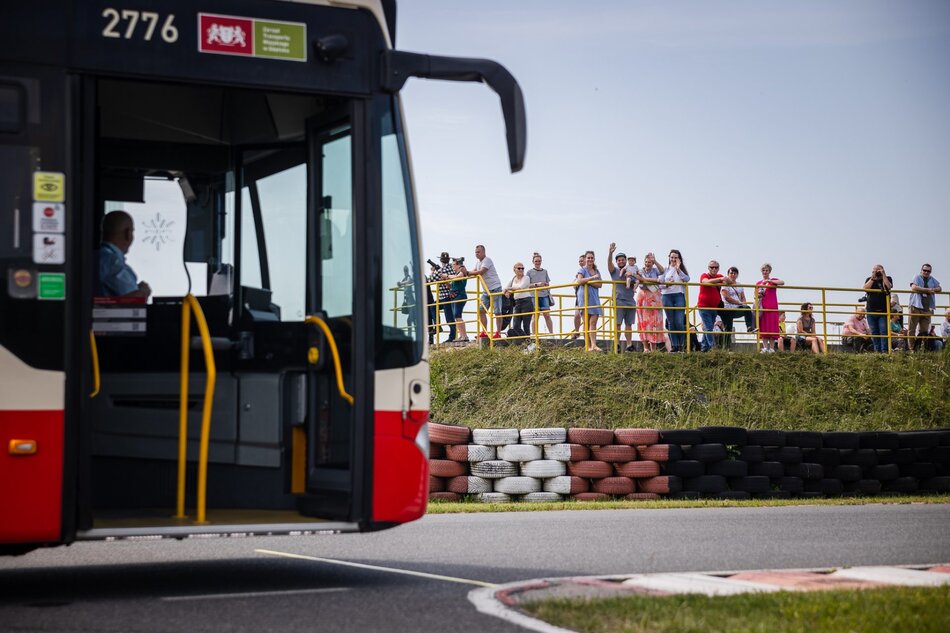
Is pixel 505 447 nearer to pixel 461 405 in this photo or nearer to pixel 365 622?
pixel 461 405

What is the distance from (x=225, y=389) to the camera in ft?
27.5

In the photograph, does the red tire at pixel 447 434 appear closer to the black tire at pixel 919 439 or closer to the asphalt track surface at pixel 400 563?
the asphalt track surface at pixel 400 563

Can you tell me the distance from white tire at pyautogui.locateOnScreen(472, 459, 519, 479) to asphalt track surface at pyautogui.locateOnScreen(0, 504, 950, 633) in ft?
6.28

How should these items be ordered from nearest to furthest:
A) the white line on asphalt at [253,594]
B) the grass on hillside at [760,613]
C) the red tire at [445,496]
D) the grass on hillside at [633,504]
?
1. the grass on hillside at [760,613]
2. the white line on asphalt at [253,594]
3. the grass on hillside at [633,504]
4. the red tire at [445,496]

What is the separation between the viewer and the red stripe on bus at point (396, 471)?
302 inches

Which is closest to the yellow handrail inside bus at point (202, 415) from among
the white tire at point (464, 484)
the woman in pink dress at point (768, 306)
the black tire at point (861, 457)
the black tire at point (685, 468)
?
the white tire at point (464, 484)

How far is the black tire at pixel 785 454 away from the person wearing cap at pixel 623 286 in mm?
5769

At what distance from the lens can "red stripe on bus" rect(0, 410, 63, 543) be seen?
683 cm

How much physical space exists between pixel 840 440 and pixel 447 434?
583 centimetres

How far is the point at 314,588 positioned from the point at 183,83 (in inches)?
122

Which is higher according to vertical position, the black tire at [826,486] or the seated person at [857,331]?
the seated person at [857,331]

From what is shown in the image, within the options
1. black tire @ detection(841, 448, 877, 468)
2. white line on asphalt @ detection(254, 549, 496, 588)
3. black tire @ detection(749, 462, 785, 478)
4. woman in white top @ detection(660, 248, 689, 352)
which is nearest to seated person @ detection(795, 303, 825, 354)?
woman in white top @ detection(660, 248, 689, 352)

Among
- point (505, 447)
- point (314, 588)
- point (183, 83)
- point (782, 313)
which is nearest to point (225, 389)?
point (314, 588)

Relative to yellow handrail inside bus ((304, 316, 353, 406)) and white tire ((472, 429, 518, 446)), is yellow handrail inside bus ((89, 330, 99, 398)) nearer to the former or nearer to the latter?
yellow handrail inside bus ((304, 316, 353, 406))
